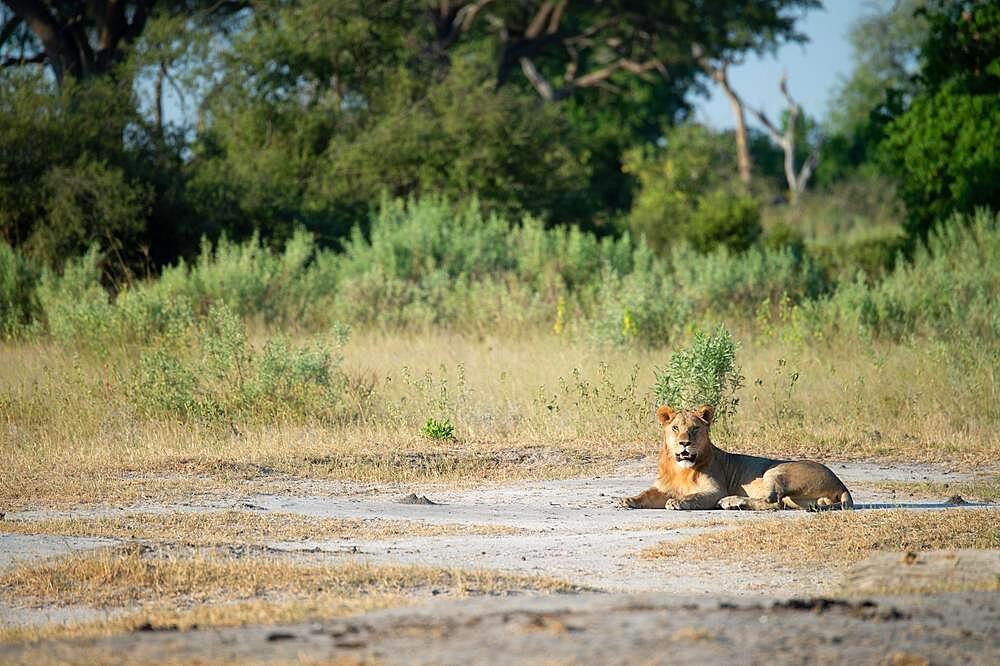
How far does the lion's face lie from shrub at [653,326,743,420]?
9.95 feet

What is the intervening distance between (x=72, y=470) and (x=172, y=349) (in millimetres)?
5390

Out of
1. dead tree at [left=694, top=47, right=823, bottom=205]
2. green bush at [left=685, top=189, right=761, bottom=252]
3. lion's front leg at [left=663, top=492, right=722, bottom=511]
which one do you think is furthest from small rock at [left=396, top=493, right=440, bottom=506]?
dead tree at [left=694, top=47, right=823, bottom=205]

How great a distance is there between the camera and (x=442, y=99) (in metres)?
31.4

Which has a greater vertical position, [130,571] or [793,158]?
[793,158]

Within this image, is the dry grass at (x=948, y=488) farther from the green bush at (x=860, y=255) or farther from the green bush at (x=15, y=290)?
the green bush at (x=860, y=255)

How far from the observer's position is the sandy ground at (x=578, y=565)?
5.40 m

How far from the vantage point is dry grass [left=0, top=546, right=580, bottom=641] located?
23.0ft

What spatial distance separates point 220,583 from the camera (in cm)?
739

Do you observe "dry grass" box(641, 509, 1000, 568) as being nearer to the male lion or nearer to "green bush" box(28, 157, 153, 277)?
the male lion

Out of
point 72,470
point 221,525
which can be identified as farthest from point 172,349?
point 221,525

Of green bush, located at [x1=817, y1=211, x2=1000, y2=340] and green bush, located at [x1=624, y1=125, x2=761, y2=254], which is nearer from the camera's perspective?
green bush, located at [x1=817, y1=211, x2=1000, y2=340]

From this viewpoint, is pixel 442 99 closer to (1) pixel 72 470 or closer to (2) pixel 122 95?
Answer: (2) pixel 122 95

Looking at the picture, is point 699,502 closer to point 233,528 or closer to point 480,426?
point 233,528

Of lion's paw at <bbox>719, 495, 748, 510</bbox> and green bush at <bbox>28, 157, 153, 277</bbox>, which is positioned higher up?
green bush at <bbox>28, 157, 153, 277</bbox>
